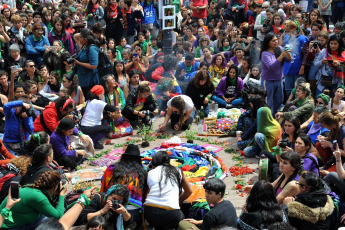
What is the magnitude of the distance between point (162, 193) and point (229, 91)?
5.33 meters

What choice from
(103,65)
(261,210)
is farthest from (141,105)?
(261,210)

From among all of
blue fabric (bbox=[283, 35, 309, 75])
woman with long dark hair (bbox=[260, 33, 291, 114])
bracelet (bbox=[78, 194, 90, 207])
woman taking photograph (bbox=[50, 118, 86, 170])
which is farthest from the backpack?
bracelet (bbox=[78, 194, 90, 207])

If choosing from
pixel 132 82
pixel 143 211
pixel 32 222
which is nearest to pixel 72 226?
pixel 32 222

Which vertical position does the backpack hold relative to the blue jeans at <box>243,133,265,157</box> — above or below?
above

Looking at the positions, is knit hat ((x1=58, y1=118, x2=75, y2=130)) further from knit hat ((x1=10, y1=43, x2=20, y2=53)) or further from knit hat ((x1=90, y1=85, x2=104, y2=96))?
knit hat ((x1=10, y1=43, x2=20, y2=53))

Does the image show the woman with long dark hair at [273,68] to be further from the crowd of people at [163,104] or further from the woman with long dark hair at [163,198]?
the woman with long dark hair at [163,198]

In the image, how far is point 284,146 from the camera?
7.27m

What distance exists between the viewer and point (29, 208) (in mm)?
5605

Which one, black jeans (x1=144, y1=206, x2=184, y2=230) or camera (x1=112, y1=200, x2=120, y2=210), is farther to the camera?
black jeans (x1=144, y1=206, x2=184, y2=230)

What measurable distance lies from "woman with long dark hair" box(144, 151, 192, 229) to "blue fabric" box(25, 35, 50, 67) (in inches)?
233

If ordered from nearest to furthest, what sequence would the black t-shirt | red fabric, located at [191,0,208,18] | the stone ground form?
the black t-shirt, the stone ground, red fabric, located at [191,0,208,18]

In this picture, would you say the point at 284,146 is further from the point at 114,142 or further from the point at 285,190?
the point at 114,142

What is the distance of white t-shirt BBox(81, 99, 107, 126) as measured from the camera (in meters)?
9.44

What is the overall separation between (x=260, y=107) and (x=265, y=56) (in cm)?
157
